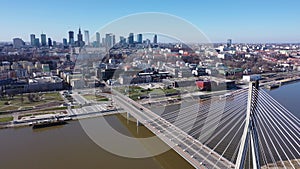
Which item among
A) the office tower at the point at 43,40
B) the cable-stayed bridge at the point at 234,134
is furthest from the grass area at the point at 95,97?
the office tower at the point at 43,40

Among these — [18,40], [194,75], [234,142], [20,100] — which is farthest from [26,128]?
[18,40]

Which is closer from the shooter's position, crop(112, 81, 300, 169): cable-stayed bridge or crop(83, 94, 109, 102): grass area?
crop(112, 81, 300, 169): cable-stayed bridge

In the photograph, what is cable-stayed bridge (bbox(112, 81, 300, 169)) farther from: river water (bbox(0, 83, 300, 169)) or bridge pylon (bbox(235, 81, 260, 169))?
river water (bbox(0, 83, 300, 169))

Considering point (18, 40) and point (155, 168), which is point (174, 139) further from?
point (18, 40)

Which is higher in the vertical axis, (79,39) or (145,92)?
(79,39)

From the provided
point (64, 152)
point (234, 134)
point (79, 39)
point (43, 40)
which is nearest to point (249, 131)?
point (234, 134)

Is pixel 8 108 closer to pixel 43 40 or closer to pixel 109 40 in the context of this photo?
pixel 109 40

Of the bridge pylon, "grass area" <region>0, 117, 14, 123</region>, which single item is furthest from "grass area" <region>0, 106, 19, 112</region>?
the bridge pylon
